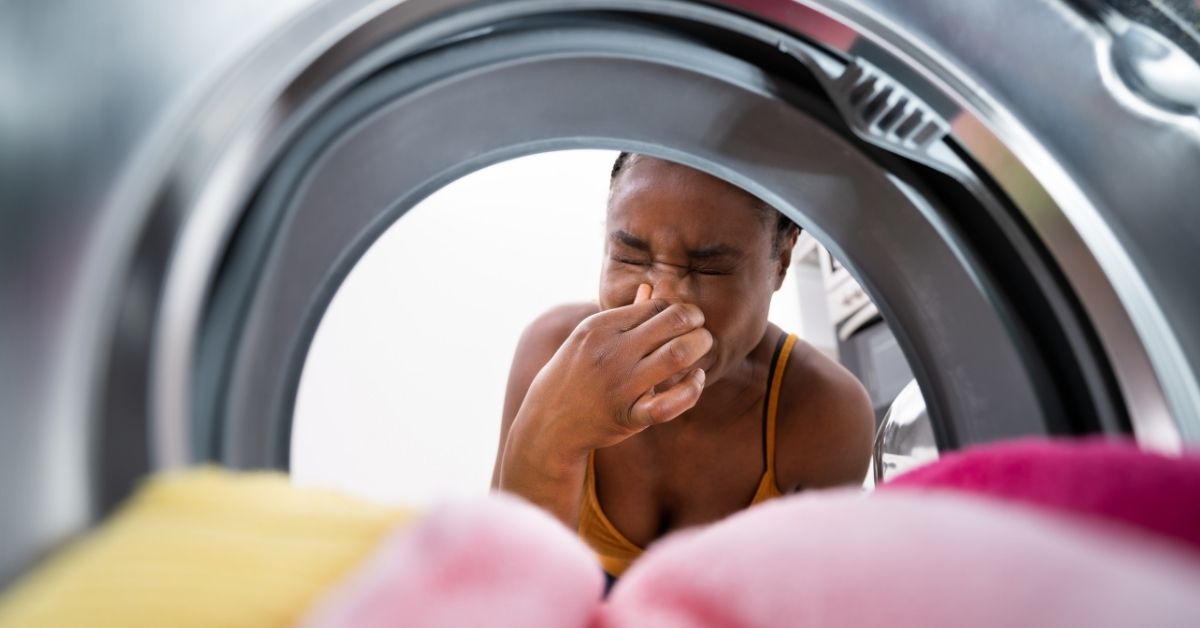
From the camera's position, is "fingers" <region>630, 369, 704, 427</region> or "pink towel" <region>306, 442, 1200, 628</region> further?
"fingers" <region>630, 369, 704, 427</region>

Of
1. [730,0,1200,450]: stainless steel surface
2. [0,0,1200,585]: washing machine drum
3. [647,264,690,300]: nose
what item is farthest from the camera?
[647,264,690,300]: nose

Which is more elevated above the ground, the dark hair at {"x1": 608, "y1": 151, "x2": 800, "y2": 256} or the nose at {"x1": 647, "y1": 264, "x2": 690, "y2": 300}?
the dark hair at {"x1": 608, "y1": 151, "x2": 800, "y2": 256}

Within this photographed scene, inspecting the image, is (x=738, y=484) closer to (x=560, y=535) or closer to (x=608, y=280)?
(x=608, y=280)

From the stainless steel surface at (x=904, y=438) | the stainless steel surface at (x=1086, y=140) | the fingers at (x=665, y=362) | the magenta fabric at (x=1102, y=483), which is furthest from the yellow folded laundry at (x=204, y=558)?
the stainless steel surface at (x=904, y=438)

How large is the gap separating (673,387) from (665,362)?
74mm

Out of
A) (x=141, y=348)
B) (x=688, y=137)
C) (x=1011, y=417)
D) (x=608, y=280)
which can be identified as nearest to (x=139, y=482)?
(x=141, y=348)

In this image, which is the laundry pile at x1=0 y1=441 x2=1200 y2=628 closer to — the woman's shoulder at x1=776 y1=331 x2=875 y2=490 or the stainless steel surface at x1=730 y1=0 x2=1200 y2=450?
the stainless steel surface at x1=730 y1=0 x2=1200 y2=450

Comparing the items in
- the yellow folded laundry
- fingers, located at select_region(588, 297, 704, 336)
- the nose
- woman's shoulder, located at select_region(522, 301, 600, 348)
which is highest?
woman's shoulder, located at select_region(522, 301, 600, 348)

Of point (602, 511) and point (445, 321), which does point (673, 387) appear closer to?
point (602, 511)

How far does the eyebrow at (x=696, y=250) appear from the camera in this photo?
94cm

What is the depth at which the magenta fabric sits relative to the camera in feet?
0.87

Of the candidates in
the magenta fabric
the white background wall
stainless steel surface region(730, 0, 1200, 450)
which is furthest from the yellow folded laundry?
the white background wall

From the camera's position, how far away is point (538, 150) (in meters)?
0.66

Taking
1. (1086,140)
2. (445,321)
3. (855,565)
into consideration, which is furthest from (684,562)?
(445,321)
